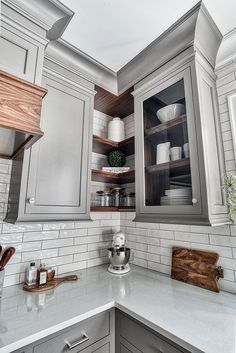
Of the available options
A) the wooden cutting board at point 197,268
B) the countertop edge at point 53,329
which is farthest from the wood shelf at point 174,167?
the countertop edge at point 53,329

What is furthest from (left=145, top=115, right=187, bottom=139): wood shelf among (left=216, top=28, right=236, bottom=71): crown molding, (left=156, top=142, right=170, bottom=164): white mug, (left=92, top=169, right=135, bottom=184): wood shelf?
(left=216, top=28, right=236, bottom=71): crown molding

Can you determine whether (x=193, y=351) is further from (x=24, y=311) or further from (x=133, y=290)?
(x=24, y=311)

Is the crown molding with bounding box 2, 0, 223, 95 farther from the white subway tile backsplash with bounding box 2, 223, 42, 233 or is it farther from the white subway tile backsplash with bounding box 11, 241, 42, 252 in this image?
the white subway tile backsplash with bounding box 11, 241, 42, 252

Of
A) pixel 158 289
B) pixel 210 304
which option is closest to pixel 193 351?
pixel 210 304

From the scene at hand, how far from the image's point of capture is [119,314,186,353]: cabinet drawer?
84 centimetres

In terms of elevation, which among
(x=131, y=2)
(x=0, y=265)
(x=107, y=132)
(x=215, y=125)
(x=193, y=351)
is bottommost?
(x=193, y=351)

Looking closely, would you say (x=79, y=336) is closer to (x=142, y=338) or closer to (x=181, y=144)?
(x=142, y=338)

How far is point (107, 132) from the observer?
1.94 meters

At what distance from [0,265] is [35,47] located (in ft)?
3.97

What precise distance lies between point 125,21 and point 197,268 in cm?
159

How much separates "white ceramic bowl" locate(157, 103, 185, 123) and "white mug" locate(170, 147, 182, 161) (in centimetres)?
21

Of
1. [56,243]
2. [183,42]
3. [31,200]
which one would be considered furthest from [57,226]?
[183,42]

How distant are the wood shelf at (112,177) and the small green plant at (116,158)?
0.37ft

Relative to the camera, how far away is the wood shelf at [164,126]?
1.18 meters
